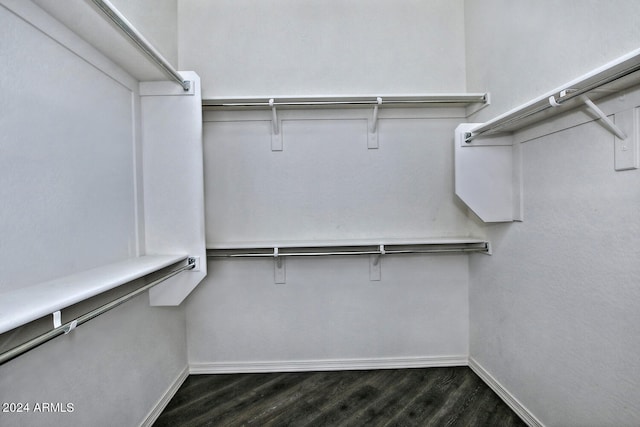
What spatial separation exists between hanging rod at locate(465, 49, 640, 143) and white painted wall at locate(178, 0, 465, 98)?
2.82 ft

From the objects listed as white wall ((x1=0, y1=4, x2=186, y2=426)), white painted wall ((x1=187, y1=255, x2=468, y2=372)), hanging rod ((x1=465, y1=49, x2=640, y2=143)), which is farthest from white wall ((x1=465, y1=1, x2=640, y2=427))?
white wall ((x1=0, y1=4, x2=186, y2=426))

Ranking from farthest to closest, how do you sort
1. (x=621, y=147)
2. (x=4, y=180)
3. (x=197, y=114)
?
(x=197, y=114) < (x=621, y=147) < (x=4, y=180)

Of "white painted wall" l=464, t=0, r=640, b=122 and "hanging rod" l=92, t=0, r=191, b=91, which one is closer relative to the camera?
"hanging rod" l=92, t=0, r=191, b=91

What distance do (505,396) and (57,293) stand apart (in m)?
2.31

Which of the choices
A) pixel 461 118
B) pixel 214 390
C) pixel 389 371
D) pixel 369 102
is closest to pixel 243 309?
pixel 214 390

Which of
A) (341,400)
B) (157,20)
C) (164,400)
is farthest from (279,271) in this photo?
(157,20)

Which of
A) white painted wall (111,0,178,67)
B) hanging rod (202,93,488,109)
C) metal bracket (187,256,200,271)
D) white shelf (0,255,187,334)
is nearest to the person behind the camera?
white shelf (0,255,187,334)

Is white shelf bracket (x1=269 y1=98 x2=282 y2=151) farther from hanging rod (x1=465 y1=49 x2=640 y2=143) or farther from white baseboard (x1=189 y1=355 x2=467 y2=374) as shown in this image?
white baseboard (x1=189 y1=355 x2=467 y2=374)

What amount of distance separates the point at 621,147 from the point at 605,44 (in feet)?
1.42

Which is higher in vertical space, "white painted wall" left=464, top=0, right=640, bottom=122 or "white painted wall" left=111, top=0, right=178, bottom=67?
"white painted wall" left=111, top=0, right=178, bottom=67

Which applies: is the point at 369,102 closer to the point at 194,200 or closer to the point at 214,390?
the point at 194,200

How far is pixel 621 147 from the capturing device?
3.39ft

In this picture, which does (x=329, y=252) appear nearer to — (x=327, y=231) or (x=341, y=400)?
(x=327, y=231)

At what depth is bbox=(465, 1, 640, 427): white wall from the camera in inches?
41.0
